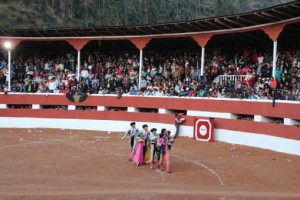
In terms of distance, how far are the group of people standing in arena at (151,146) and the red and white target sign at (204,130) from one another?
6.21m

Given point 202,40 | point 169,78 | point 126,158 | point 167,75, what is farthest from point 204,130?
point 126,158

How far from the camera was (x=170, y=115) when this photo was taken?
82.8 feet

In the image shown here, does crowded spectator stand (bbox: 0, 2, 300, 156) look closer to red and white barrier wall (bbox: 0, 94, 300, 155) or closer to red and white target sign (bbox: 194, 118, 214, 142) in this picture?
red and white barrier wall (bbox: 0, 94, 300, 155)

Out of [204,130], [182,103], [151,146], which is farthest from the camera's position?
[182,103]

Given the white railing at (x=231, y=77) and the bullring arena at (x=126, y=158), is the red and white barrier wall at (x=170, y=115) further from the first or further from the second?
the white railing at (x=231, y=77)

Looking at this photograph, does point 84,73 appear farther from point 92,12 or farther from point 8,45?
point 92,12

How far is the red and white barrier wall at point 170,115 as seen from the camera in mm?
18922

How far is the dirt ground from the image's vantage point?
11680mm

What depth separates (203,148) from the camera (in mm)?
20344

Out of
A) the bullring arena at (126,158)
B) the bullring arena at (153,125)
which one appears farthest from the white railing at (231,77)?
Result: the bullring arena at (126,158)

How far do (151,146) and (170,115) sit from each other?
979 cm

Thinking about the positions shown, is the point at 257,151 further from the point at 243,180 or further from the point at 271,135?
the point at 243,180

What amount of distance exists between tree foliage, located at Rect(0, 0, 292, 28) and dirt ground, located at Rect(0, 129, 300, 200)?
35.7 metres

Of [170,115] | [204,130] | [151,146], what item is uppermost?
[170,115]
